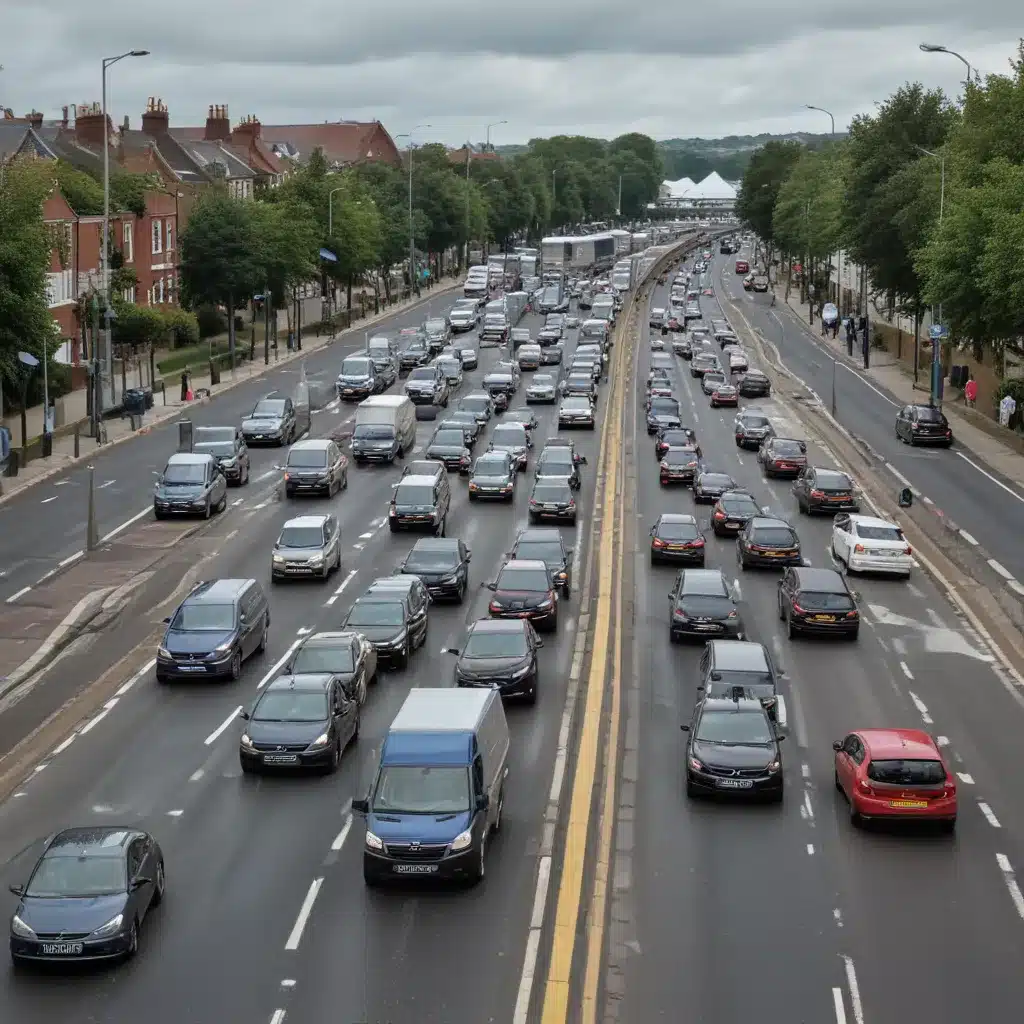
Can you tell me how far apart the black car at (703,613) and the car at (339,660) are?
7.78 m

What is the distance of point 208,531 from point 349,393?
30691mm

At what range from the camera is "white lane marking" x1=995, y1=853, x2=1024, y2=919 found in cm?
2222

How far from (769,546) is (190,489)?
1747 centimetres

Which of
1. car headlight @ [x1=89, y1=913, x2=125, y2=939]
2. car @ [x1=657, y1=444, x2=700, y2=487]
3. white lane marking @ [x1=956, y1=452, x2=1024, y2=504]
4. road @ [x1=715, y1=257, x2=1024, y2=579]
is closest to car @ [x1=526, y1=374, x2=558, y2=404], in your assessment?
road @ [x1=715, y1=257, x2=1024, y2=579]

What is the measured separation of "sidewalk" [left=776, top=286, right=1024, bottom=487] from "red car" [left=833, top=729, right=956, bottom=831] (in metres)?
36.7

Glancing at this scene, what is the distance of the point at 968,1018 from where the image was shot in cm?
1866

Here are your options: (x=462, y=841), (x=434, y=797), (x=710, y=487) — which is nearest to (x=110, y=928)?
(x=462, y=841)

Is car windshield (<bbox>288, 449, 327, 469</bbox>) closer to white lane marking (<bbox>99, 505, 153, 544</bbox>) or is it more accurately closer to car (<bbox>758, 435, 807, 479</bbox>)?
white lane marking (<bbox>99, 505, 153, 544</bbox>)

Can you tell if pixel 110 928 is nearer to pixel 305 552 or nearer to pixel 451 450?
pixel 305 552

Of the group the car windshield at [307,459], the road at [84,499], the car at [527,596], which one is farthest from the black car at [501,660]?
the car windshield at [307,459]

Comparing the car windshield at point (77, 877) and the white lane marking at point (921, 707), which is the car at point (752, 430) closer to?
the white lane marking at point (921, 707)

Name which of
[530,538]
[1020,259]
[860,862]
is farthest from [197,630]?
[1020,259]

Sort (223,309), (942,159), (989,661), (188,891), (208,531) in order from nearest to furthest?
1. (188,891)
2. (989,661)
3. (208,531)
4. (942,159)
5. (223,309)

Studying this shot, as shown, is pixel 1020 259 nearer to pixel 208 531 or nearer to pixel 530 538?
pixel 530 538
